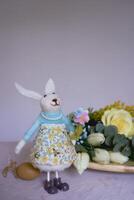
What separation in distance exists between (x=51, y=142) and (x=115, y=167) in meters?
0.16

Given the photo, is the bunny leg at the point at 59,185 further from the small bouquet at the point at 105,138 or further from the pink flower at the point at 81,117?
the pink flower at the point at 81,117

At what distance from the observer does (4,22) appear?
6.21ft

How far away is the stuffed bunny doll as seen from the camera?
1.99 ft

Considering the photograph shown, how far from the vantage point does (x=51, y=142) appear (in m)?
0.62

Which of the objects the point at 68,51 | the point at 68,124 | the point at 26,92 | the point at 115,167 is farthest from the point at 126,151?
the point at 68,51

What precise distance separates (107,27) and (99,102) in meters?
0.50

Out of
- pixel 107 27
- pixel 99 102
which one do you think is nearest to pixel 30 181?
pixel 99 102

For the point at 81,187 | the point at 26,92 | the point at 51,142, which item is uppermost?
the point at 26,92

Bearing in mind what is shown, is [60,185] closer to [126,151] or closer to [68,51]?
[126,151]

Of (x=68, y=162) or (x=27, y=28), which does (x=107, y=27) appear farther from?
(x=68, y=162)

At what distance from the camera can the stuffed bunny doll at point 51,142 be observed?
607 mm

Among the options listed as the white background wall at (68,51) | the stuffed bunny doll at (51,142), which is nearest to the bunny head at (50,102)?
the stuffed bunny doll at (51,142)

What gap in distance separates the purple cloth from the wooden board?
25 mm

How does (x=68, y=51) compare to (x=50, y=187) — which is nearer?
(x=50, y=187)
